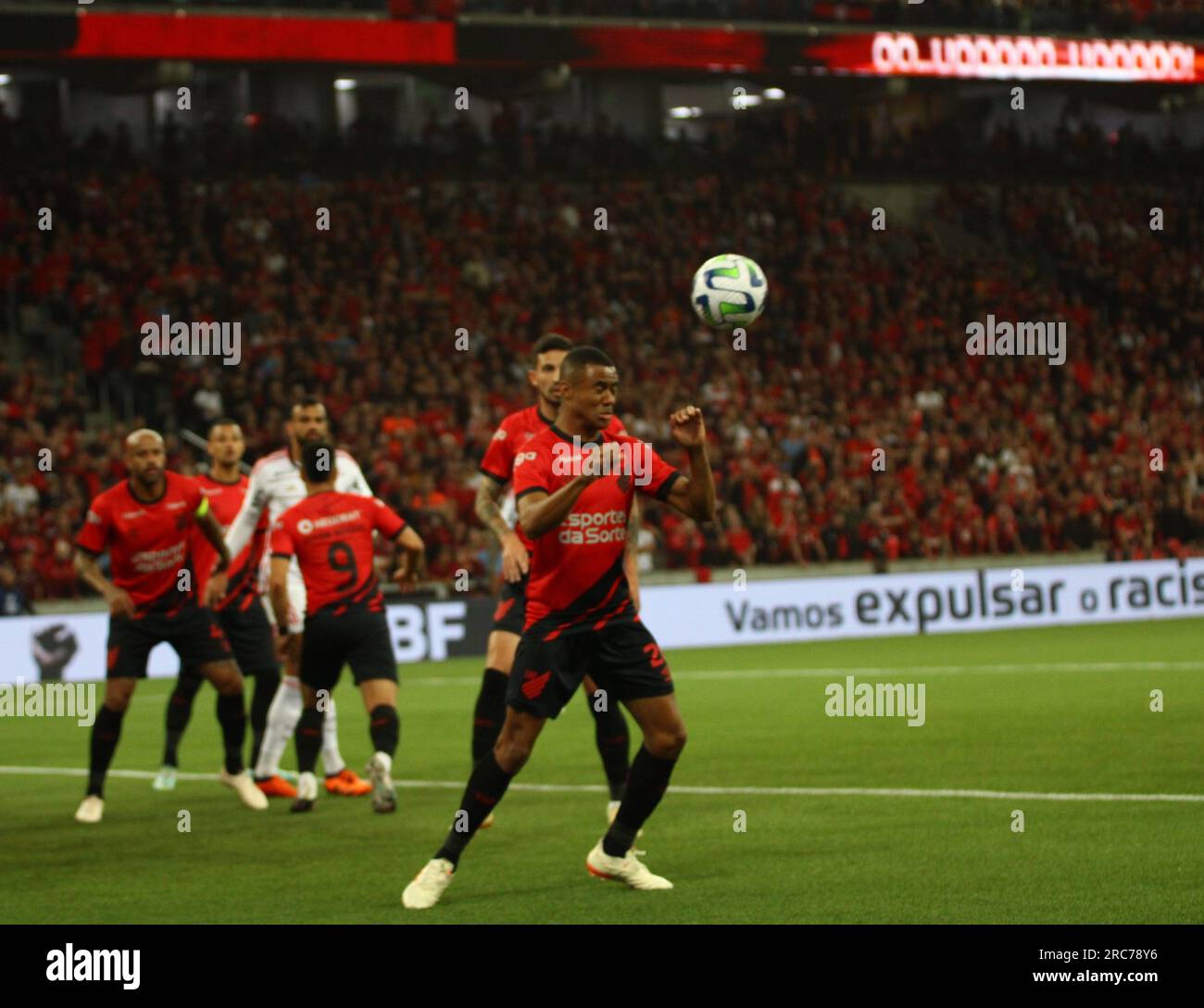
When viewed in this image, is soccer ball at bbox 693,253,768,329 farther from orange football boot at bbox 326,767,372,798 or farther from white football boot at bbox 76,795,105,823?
white football boot at bbox 76,795,105,823

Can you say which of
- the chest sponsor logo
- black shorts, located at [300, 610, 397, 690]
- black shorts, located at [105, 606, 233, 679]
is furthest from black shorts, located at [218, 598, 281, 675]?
the chest sponsor logo

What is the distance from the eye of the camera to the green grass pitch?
7758mm

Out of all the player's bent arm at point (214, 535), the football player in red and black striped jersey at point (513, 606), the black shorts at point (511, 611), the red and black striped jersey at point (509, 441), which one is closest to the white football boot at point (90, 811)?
the player's bent arm at point (214, 535)

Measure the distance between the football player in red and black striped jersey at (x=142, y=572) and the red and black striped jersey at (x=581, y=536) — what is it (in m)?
3.66

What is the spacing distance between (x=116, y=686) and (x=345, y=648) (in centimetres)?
138

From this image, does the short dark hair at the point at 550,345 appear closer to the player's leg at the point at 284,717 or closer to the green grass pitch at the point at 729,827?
the green grass pitch at the point at 729,827

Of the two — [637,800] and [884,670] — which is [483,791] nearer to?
[637,800]

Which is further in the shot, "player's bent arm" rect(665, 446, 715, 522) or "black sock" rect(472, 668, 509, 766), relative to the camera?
"black sock" rect(472, 668, 509, 766)

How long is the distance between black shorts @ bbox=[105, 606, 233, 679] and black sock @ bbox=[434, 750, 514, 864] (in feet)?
11.9

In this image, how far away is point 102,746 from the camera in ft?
36.4

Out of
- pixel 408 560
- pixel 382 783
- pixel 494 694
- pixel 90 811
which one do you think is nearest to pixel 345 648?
pixel 408 560

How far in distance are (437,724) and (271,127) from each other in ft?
63.7

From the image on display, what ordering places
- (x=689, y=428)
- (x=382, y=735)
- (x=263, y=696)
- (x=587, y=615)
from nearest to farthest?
(x=689, y=428)
(x=587, y=615)
(x=382, y=735)
(x=263, y=696)
